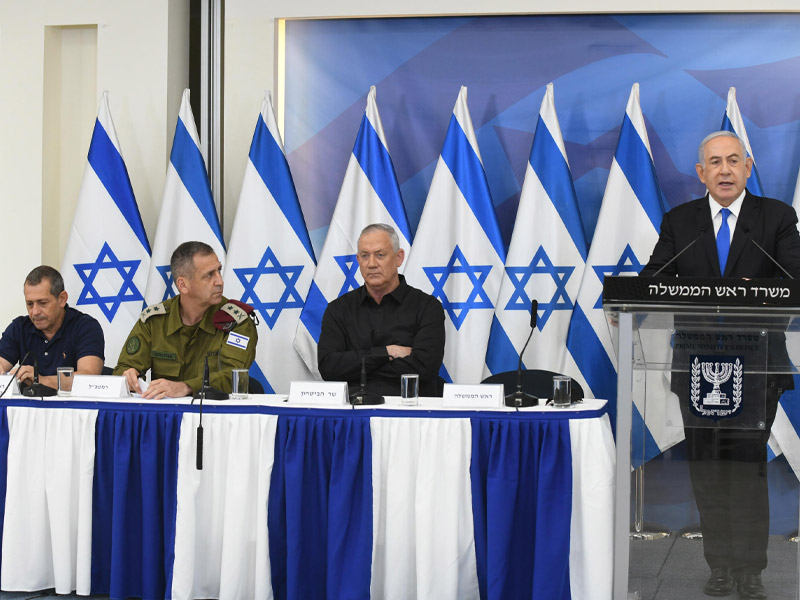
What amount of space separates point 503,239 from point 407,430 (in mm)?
2405

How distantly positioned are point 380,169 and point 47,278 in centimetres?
186

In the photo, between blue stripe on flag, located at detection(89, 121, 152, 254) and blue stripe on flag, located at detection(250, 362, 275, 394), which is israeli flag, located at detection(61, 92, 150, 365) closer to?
blue stripe on flag, located at detection(89, 121, 152, 254)

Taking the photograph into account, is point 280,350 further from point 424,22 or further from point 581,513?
point 581,513

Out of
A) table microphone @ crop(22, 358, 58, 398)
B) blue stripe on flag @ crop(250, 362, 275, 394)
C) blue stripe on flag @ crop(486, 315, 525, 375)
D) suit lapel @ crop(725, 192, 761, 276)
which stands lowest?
blue stripe on flag @ crop(250, 362, 275, 394)

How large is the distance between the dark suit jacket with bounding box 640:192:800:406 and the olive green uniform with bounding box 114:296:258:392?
5.43 feet

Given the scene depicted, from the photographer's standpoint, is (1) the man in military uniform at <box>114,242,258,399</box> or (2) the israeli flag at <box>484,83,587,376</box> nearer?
(1) the man in military uniform at <box>114,242,258,399</box>

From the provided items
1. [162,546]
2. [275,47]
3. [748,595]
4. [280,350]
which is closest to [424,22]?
[275,47]

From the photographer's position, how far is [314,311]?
4906mm

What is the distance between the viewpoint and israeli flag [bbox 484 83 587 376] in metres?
4.80

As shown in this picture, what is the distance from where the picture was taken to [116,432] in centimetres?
321

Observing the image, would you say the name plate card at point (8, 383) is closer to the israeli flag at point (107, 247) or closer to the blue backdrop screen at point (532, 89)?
the israeli flag at point (107, 247)

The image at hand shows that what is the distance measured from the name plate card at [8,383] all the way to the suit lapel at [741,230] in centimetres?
269

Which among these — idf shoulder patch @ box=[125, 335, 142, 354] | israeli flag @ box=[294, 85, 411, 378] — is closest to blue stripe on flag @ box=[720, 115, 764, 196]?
israeli flag @ box=[294, 85, 411, 378]

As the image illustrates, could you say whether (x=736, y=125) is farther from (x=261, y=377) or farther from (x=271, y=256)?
(x=261, y=377)
